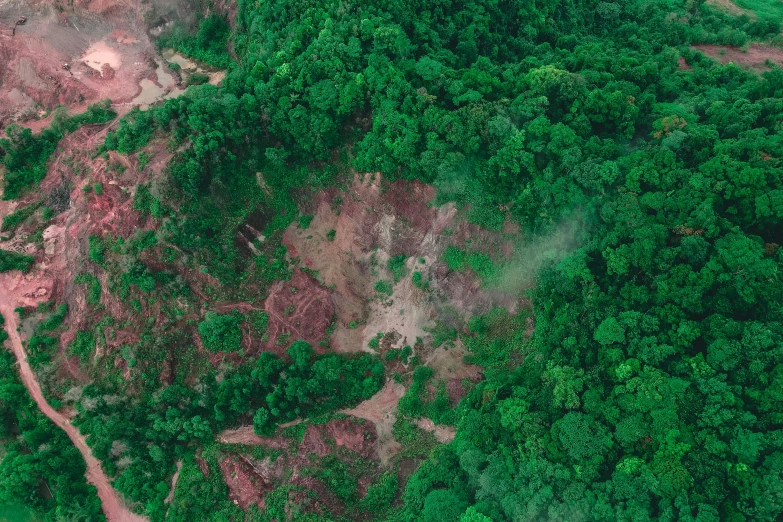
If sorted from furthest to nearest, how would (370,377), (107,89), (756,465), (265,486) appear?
(107,89), (370,377), (265,486), (756,465)

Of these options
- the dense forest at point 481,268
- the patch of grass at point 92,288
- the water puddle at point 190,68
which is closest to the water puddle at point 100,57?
the water puddle at point 190,68

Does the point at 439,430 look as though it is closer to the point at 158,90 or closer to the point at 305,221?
the point at 305,221

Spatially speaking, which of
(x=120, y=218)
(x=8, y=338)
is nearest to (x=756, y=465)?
(x=120, y=218)

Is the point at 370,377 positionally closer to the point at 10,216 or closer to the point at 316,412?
the point at 316,412

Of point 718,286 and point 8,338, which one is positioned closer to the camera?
point 718,286

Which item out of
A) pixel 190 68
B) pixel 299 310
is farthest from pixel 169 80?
pixel 299 310
